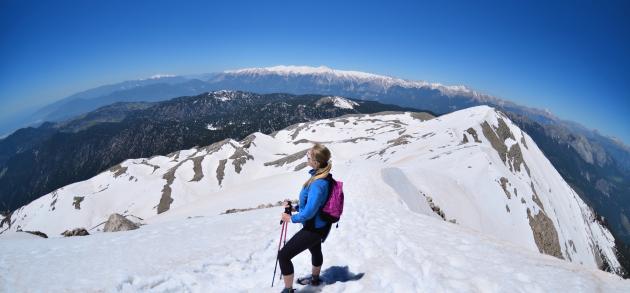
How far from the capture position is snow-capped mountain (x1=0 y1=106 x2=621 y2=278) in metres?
34.9

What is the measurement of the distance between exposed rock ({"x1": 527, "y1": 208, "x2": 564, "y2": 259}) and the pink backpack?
61.7 meters

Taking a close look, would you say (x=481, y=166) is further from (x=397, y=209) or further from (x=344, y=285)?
(x=344, y=285)

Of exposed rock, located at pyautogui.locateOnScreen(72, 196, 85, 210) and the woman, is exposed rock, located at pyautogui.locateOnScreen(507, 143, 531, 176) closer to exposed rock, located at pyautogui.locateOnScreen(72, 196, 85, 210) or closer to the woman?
the woman

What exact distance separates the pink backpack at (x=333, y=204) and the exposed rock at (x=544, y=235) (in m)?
61.7

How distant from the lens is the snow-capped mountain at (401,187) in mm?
34938

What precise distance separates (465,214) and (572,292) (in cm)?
3807

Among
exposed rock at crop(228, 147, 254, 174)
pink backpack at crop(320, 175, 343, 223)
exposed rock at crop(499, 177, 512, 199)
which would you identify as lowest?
exposed rock at crop(228, 147, 254, 174)

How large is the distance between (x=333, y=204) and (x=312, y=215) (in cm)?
55

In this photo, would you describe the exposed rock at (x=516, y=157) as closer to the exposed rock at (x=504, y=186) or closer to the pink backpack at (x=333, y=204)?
the exposed rock at (x=504, y=186)

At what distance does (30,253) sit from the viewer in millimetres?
9516

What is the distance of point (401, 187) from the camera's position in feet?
94.4

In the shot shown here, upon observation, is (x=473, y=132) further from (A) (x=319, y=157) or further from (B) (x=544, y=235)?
(A) (x=319, y=157)

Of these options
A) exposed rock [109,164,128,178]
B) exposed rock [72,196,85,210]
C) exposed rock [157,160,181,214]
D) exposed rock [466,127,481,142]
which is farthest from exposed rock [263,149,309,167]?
exposed rock [72,196,85,210]

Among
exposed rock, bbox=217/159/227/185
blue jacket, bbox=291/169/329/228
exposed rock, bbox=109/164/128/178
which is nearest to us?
blue jacket, bbox=291/169/329/228
